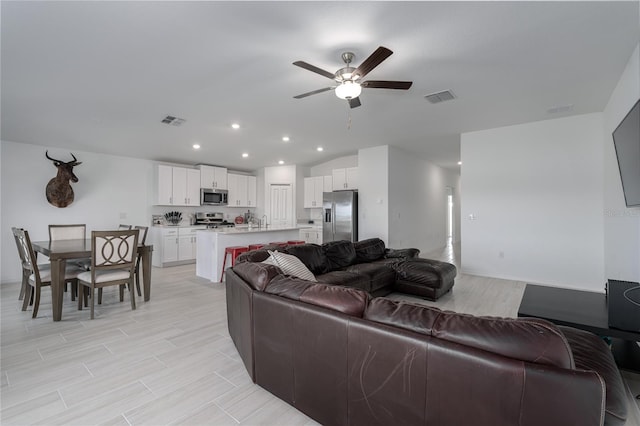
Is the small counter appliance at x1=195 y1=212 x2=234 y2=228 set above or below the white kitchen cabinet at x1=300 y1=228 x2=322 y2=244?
above

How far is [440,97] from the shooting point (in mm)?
3607

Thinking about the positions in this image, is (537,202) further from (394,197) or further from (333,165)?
(333,165)

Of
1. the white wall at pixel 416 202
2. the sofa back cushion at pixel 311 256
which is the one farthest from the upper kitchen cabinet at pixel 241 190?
the sofa back cushion at pixel 311 256

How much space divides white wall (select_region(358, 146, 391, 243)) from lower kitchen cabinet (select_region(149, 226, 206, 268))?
4.15m

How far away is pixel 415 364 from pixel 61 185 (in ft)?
22.4

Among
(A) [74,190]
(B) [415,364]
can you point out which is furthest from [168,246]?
(B) [415,364]

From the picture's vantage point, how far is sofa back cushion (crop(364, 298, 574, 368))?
973 millimetres

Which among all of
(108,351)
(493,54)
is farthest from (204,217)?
(493,54)

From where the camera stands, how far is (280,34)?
2.32 m

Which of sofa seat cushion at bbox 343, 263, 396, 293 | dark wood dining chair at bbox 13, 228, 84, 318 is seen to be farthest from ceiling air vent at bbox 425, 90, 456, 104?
dark wood dining chair at bbox 13, 228, 84, 318

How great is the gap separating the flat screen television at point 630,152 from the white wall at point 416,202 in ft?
12.6

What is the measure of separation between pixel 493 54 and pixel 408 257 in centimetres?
288

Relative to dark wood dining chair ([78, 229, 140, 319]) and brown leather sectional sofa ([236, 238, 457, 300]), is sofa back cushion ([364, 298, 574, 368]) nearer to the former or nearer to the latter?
brown leather sectional sofa ([236, 238, 457, 300])

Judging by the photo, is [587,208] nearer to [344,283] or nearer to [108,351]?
[344,283]
